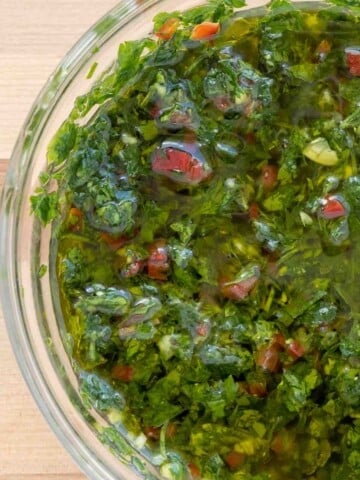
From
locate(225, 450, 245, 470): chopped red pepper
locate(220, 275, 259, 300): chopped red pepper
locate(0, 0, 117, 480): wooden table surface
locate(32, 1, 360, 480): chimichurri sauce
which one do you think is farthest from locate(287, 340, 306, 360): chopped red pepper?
locate(0, 0, 117, 480): wooden table surface

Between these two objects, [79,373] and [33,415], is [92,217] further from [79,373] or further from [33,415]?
[33,415]

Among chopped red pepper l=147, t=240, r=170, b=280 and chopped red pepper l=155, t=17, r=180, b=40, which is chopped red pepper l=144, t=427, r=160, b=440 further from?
chopped red pepper l=155, t=17, r=180, b=40

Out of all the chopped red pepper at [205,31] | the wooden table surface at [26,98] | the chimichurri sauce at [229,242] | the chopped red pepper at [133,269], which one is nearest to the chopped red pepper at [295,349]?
the chimichurri sauce at [229,242]

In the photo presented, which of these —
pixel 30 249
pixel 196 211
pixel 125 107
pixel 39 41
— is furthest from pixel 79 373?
pixel 39 41

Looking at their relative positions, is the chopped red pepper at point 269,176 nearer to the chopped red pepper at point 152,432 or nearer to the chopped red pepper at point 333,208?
the chopped red pepper at point 333,208

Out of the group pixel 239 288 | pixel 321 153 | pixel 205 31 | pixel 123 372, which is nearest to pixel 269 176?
pixel 321 153

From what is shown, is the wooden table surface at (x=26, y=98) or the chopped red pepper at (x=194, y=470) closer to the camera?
the chopped red pepper at (x=194, y=470)

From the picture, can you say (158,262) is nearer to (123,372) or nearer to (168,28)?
(123,372)
